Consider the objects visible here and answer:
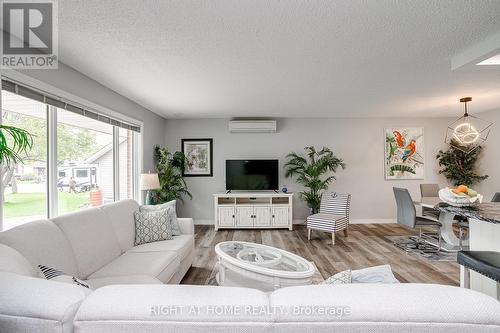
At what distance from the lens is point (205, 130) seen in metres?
5.55

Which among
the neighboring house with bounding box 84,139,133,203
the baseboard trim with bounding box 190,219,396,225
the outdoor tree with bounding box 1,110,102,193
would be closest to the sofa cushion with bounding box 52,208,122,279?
the outdoor tree with bounding box 1,110,102,193

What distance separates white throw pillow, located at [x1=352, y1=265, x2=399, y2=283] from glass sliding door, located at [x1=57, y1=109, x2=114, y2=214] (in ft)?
9.60

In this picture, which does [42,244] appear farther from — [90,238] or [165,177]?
[165,177]

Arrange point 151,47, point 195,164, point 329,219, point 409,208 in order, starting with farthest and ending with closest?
point 195,164 < point 329,219 < point 409,208 < point 151,47

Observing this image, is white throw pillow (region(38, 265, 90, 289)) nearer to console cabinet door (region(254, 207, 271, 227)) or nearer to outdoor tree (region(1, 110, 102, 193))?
outdoor tree (region(1, 110, 102, 193))

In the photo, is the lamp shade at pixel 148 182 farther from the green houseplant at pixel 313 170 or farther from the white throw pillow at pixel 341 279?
the white throw pillow at pixel 341 279

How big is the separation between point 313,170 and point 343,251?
1.79 meters

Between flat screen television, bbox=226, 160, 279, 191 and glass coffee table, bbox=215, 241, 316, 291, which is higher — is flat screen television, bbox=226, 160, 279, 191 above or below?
above

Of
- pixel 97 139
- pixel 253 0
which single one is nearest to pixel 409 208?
pixel 253 0

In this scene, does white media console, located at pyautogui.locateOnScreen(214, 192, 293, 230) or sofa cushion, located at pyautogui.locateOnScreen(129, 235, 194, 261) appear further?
white media console, located at pyautogui.locateOnScreen(214, 192, 293, 230)

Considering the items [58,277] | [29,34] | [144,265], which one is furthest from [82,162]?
[58,277]

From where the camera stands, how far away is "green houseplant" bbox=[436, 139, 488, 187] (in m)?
5.23

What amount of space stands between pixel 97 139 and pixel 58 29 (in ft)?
5.69

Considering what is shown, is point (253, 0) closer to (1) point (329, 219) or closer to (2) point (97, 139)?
(2) point (97, 139)
